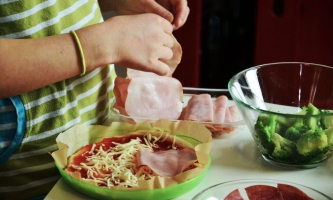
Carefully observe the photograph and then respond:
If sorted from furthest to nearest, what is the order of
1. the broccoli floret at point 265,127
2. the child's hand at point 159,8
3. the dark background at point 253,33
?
the dark background at point 253,33 < the child's hand at point 159,8 < the broccoli floret at point 265,127

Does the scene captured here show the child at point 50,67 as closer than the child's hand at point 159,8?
Yes

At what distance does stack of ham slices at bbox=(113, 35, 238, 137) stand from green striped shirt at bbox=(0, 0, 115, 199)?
0.07 m

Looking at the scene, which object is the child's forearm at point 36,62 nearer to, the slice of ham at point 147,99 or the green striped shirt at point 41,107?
the green striped shirt at point 41,107

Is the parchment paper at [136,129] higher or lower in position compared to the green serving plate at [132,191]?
higher

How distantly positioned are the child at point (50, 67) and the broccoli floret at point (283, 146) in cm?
25

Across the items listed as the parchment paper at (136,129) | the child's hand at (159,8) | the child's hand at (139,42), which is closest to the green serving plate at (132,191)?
the parchment paper at (136,129)

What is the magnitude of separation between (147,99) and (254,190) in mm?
334

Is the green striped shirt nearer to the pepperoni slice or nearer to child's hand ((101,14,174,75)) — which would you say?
child's hand ((101,14,174,75))

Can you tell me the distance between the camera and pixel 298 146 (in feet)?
2.84

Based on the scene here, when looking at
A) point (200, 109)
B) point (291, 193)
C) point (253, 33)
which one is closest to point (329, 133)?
point (291, 193)

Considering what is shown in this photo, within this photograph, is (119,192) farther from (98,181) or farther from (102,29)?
(102,29)

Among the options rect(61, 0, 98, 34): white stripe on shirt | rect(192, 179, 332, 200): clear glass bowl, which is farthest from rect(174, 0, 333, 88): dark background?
rect(192, 179, 332, 200): clear glass bowl

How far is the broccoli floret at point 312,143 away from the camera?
855 millimetres

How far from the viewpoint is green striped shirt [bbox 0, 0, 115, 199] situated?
905 mm
